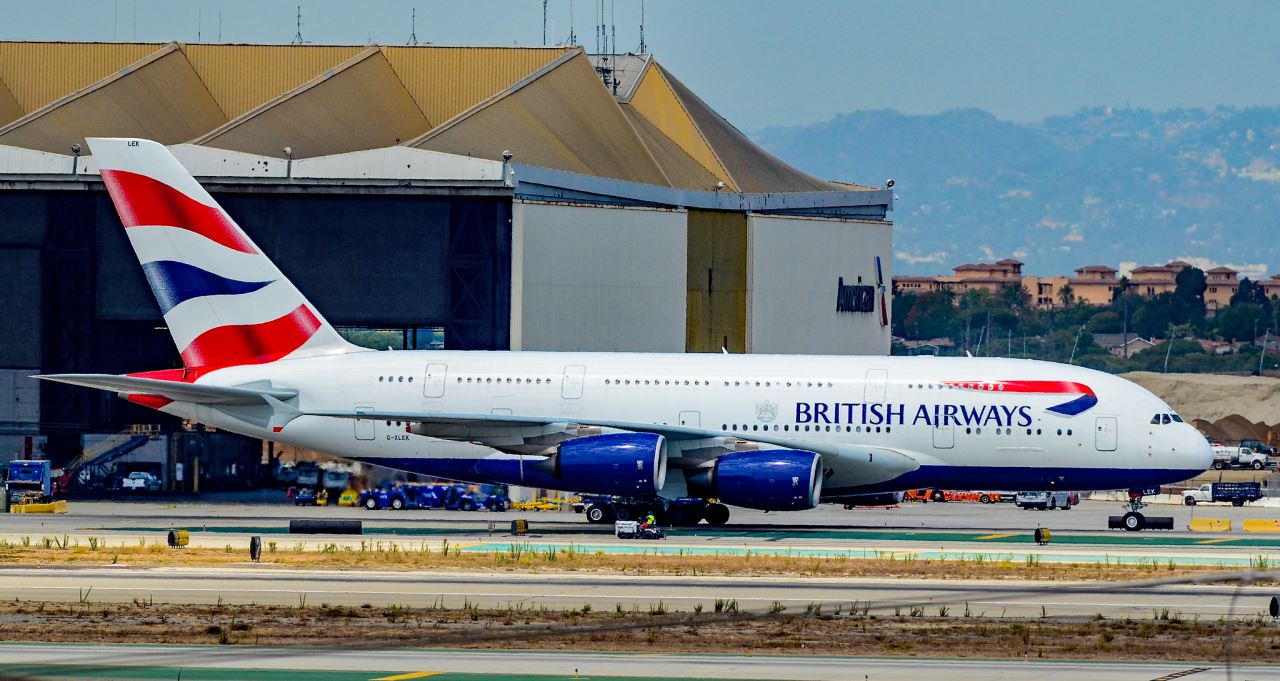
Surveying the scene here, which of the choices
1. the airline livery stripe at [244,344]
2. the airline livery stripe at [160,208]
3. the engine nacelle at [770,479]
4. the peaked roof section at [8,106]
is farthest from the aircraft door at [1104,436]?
the peaked roof section at [8,106]

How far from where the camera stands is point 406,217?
69.9 meters

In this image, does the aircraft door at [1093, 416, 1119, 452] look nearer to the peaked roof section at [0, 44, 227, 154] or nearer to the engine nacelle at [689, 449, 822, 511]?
the engine nacelle at [689, 449, 822, 511]

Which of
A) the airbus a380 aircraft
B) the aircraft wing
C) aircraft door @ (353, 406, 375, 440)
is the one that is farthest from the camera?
aircraft door @ (353, 406, 375, 440)

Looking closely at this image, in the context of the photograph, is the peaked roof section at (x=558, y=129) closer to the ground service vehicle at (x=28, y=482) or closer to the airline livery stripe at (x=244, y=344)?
the ground service vehicle at (x=28, y=482)

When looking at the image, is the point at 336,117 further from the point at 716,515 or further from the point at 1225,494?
the point at 1225,494

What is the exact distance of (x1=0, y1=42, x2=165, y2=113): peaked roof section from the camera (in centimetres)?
7969

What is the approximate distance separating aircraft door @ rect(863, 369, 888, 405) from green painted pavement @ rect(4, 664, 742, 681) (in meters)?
24.5

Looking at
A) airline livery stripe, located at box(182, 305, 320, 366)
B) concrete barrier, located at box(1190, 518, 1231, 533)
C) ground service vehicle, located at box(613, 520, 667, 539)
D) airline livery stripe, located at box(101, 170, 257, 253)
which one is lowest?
concrete barrier, located at box(1190, 518, 1231, 533)

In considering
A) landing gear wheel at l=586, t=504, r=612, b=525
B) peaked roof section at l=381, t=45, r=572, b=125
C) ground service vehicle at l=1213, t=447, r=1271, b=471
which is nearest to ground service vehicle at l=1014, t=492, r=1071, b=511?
landing gear wheel at l=586, t=504, r=612, b=525

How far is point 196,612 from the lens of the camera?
2958 cm

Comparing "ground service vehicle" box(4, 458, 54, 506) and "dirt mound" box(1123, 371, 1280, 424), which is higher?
"dirt mound" box(1123, 371, 1280, 424)

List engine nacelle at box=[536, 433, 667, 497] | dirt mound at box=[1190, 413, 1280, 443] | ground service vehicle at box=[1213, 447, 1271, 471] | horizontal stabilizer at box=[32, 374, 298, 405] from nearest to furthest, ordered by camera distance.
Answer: engine nacelle at box=[536, 433, 667, 497], horizontal stabilizer at box=[32, 374, 298, 405], ground service vehicle at box=[1213, 447, 1271, 471], dirt mound at box=[1190, 413, 1280, 443]

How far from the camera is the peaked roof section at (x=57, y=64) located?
7969cm

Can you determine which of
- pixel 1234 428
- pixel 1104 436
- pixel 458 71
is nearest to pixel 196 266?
pixel 1104 436
